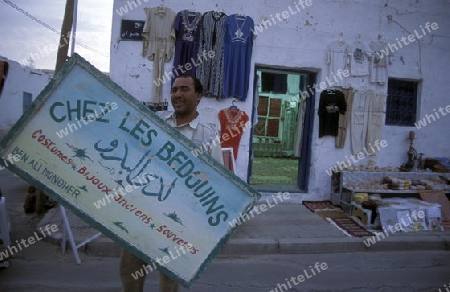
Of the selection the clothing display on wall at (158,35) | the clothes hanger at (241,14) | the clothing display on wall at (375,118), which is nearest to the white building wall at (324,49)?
the clothes hanger at (241,14)

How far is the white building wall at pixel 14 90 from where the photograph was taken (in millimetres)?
18266

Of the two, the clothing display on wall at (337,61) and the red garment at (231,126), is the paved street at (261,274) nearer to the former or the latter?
the red garment at (231,126)

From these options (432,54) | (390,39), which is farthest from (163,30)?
(432,54)

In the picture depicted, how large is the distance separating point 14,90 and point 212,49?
57.2 feet

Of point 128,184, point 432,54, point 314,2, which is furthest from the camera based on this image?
point 432,54

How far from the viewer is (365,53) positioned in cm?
701

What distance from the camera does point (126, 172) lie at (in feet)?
5.53

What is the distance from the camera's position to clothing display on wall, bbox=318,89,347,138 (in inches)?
269

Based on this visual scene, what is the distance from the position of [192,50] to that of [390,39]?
433cm

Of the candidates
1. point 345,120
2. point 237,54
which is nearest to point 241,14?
point 237,54

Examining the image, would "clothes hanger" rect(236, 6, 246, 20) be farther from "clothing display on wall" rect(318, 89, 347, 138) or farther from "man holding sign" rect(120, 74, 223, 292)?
"man holding sign" rect(120, 74, 223, 292)

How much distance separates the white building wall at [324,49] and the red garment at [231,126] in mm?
158

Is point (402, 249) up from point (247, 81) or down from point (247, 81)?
down

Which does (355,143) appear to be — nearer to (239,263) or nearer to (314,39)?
(314,39)
